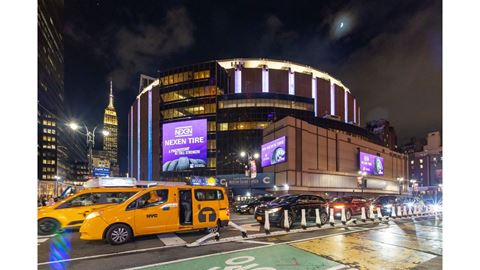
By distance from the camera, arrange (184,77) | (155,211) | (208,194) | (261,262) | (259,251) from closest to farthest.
Answer: (261,262) < (259,251) < (155,211) < (208,194) < (184,77)

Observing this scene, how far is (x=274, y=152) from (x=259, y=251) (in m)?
36.6

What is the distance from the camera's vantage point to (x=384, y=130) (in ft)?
486

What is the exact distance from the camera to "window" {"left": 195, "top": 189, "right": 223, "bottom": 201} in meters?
11.8

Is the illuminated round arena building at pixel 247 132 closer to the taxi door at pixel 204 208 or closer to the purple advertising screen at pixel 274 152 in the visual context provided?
the purple advertising screen at pixel 274 152

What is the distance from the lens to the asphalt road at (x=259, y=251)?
7523 mm

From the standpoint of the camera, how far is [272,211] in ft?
46.3

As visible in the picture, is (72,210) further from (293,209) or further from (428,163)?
(428,163)

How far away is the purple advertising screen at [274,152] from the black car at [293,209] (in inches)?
1019

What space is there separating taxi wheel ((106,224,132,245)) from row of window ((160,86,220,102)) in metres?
59.6

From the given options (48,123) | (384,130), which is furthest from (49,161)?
(384,130)

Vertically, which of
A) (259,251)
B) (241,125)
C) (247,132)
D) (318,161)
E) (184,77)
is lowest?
(259,251)

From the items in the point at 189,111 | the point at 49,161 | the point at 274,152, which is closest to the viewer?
the point at 274,152

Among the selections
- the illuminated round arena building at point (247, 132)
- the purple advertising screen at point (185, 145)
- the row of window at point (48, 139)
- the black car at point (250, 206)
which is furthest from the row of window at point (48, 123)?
the black car at point (250, 206)
